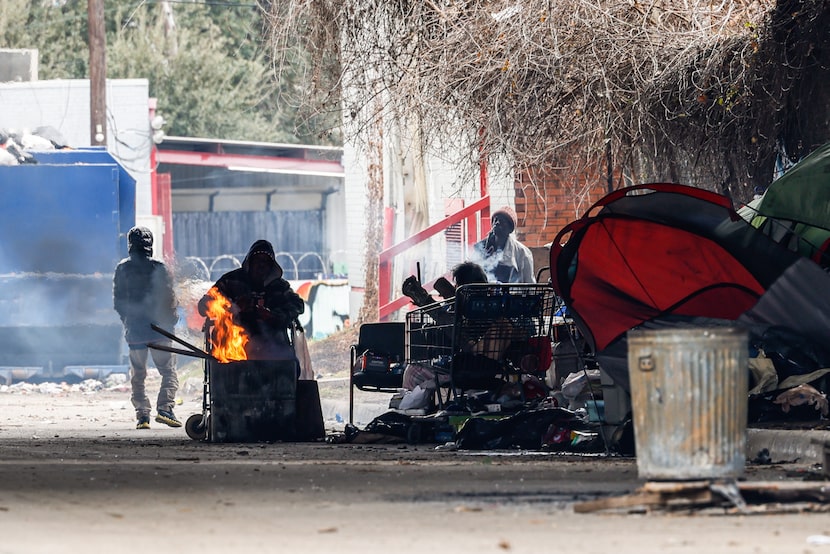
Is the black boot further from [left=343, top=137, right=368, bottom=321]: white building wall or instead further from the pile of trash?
[left=343, top=137, right=368, bottom=321]: white building wall

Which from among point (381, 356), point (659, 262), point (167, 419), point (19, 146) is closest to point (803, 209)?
point (659, 262)

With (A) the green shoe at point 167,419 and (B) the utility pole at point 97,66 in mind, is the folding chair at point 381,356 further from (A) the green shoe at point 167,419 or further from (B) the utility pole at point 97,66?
(B) the utility pole at point 97,66

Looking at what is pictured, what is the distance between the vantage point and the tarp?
10812 millimetres

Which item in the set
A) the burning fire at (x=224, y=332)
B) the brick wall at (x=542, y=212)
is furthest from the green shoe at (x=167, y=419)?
the brick wall at (x=542, y=212)

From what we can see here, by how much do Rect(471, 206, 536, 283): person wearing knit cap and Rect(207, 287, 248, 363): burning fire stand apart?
6036 millimetres

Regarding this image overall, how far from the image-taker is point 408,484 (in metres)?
8.15

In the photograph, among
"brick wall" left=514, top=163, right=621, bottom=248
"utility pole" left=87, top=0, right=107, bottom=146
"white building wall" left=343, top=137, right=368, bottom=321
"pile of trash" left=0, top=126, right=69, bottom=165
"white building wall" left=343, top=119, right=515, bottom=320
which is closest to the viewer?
"brick wall" left=514, top=163, right=621, bottom=248

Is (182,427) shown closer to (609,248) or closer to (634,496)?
(609,248)

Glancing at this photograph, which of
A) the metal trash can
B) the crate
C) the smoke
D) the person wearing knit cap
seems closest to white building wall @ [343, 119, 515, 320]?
the smoke

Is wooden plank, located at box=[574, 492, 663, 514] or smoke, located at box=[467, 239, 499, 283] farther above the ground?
smoke, located at box=[467, 239, 499, 283]

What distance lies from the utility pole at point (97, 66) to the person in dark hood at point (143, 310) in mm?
17428

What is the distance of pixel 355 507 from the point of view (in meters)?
7.10

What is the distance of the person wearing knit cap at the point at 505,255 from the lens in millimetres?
18078

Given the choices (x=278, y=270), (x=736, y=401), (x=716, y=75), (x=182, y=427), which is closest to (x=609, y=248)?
(x=716, y=75)
